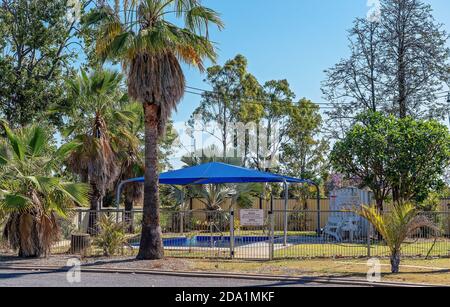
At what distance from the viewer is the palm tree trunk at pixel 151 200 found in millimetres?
15219

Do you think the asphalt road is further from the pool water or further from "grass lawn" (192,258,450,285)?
the pool water

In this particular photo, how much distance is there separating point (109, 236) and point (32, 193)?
2.47m

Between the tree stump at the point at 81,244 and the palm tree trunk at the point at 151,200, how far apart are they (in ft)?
6.96

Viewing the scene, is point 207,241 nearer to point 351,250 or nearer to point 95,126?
point 351,250

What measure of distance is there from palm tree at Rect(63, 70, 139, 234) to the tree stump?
5.18m

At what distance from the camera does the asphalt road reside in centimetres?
1123

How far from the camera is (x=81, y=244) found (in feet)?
54.2

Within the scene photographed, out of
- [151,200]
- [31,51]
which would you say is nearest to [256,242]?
[151,200]

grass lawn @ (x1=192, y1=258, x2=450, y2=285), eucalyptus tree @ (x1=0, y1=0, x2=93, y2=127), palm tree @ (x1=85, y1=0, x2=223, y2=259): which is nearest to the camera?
grass lawn @ (x1=192, y1=258, x2=450, y2=285)

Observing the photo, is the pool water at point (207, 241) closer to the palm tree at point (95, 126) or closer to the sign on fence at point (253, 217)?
the sign on fence at point (253, 217)

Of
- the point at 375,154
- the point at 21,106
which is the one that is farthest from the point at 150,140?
the point at 21,106

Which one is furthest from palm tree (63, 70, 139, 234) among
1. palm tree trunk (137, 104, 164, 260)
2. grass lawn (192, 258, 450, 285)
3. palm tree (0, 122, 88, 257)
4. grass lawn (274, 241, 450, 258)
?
grass lawn (274, 241, 450, 258)

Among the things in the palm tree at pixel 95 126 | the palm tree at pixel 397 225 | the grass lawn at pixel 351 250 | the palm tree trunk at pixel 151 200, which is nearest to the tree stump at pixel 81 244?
the palm tree trunk at pixel 151 200
